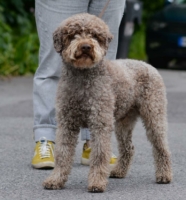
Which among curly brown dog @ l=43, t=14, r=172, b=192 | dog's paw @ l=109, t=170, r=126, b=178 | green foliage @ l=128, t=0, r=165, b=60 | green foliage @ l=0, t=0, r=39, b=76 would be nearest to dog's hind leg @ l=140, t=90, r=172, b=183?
curly brown dog @ l=43, t=14, r=172, b=192

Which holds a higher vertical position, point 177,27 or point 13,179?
point 13,179

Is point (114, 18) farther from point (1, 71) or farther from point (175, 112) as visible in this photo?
point (1, 71)

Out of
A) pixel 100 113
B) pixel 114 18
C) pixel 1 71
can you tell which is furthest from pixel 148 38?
pixel 100 113

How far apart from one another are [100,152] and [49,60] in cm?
126

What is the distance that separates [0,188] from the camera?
534cm

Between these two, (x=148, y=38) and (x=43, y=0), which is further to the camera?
(x=148, y=38)

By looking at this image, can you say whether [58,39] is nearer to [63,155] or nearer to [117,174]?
[63,155]

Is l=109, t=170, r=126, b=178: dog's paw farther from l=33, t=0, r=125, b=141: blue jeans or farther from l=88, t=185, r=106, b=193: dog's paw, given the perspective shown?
l=88, t=185, r=106, b=193: dog's paw

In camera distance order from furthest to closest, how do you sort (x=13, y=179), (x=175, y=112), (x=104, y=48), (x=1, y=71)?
1. (x=1, y=71)
2. (x=175, y=112)
3. (x=13, y=179)
4. (x=104, y=48)

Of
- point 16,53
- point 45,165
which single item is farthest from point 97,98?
point 16,53

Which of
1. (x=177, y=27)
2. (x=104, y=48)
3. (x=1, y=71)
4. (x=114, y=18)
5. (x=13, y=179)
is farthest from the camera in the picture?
(x=177, y=27)

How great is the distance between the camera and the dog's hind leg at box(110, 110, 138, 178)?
590 centimetres

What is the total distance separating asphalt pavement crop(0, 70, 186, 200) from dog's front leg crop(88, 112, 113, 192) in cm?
10

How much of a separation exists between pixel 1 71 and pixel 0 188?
7683mm
